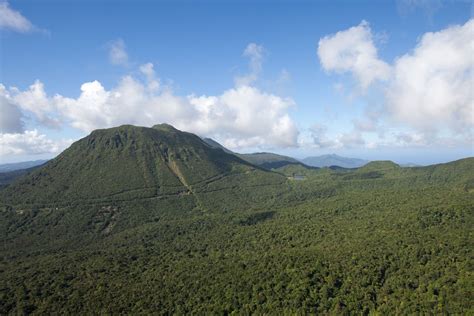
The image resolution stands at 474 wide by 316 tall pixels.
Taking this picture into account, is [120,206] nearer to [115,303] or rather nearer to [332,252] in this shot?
[115,303]

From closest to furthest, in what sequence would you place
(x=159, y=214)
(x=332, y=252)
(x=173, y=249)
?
(x=332, y=252), (x=173, y=249), (x=159, y=214)

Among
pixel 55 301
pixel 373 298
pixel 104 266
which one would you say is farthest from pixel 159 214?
pixel 373 298

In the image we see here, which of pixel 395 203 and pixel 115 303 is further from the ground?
pixel 395 203

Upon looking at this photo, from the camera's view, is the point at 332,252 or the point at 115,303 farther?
the point at 332,252

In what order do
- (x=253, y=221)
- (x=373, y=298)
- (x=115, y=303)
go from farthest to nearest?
(x=253, y=221) → (x=115, y=303) → (x=373, y=298)

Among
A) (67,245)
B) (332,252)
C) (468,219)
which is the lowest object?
(67,245)

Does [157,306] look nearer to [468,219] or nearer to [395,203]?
[468,219]

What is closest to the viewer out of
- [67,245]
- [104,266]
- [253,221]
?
[104,266]

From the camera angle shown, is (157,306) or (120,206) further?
(120,206)

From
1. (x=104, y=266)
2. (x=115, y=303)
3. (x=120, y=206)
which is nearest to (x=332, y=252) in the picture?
(x=115, y=303)
